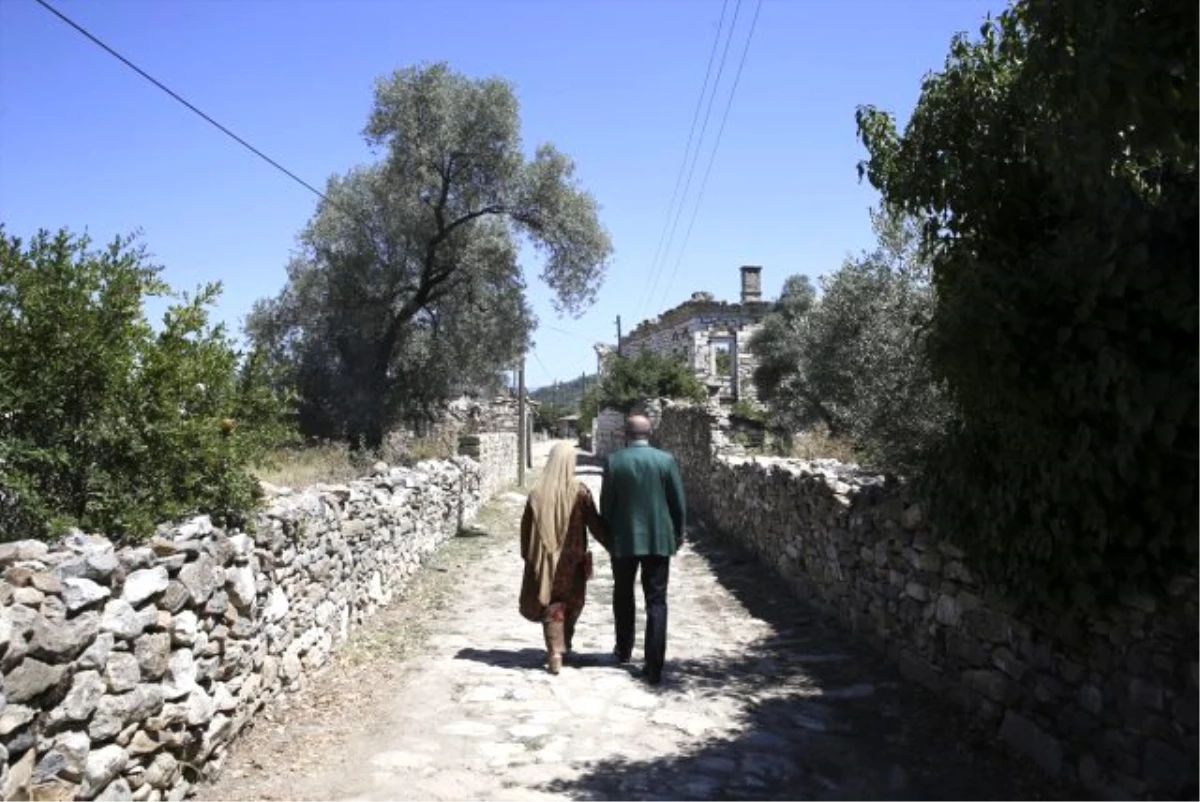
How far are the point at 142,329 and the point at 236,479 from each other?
1.12 m

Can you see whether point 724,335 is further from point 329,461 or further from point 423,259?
point 329,461

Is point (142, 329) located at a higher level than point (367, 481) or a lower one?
higher

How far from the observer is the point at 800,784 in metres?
5.00

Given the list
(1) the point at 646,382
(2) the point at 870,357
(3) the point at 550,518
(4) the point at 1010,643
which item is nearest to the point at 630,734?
(3) the point at 550,518

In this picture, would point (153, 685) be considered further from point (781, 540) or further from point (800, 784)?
point (781, 540)

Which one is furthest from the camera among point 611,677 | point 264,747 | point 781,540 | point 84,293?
point 781,540

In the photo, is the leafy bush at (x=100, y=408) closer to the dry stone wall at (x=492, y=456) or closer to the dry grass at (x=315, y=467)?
the dry grass at (x=315, y=467)

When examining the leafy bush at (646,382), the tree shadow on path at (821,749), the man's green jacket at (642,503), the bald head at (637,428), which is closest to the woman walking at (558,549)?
the man's green jacket at (642,503)

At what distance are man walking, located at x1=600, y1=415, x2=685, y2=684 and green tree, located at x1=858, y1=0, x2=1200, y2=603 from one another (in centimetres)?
201

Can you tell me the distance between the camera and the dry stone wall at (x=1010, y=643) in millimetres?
3938

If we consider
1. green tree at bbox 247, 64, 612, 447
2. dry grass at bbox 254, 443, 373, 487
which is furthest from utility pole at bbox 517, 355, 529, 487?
dry grass at bbox 254, 443, 373, 487

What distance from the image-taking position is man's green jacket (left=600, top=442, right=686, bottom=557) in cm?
688

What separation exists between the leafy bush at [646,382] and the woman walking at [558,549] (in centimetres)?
2624

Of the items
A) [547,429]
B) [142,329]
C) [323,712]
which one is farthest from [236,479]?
[547,429]
